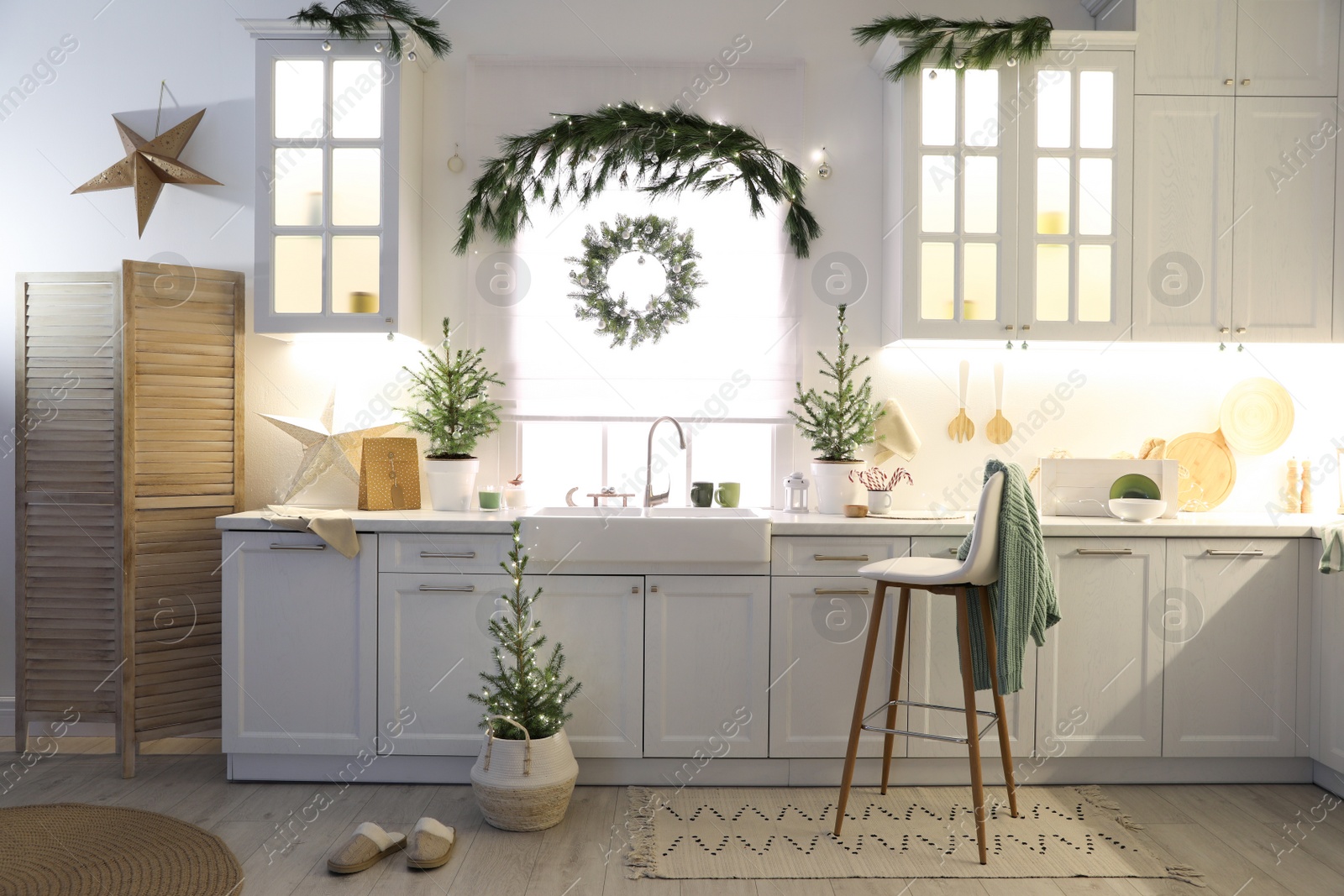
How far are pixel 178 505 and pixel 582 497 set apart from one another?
1454 millimetres

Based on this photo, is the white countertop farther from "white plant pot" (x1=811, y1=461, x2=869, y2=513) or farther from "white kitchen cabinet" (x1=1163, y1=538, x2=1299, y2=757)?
"white plant pot" (x1=811, y1=461, x2=869, y2=513)

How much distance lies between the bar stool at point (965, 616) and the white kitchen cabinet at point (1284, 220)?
5.00 feet

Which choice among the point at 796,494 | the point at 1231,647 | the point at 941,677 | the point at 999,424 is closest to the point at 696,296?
the point at 796,494

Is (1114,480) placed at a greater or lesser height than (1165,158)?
lesser

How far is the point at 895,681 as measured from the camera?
272 centimetres

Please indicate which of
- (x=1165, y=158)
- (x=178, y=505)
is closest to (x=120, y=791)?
(x=178, y=505)

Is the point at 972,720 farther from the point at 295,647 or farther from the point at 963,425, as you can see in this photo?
the point at 295,647

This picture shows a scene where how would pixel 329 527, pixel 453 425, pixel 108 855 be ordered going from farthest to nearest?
pixel 453 425 < pixel 329 527 < pixel 108 855

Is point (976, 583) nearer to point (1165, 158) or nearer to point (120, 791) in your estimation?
point (1165, 158)

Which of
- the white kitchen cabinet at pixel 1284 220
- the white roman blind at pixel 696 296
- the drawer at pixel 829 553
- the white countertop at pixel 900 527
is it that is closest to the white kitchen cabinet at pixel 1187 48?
the white kitchen cabinet at pixel 1284 220

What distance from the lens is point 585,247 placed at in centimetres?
330

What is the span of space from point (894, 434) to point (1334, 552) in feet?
4.68

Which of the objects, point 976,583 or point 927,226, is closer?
point 976,583

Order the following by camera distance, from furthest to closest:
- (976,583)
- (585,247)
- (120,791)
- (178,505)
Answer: (585,247) < (178,505) < (120,791) < (976,583)
